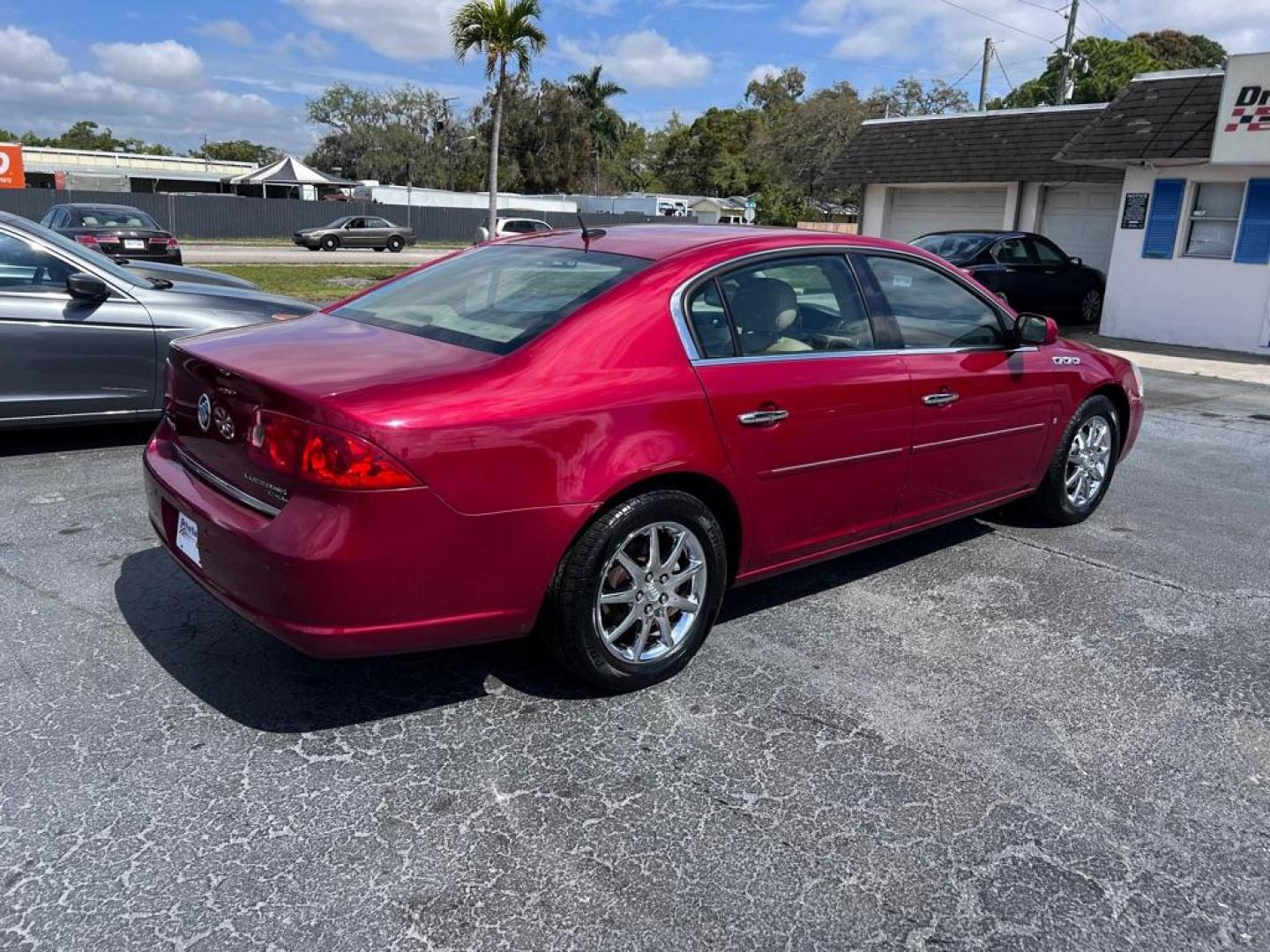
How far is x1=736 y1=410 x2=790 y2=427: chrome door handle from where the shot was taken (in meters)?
3.62

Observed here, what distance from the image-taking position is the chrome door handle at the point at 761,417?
3617 millimetres

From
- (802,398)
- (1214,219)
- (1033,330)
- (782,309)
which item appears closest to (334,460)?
(802,398)

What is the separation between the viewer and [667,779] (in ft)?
9.98

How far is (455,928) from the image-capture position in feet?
7.88

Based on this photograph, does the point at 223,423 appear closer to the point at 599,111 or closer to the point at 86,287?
the point at 86,287

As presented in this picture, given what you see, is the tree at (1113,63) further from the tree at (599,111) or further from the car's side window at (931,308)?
the car's side window at (931,308)

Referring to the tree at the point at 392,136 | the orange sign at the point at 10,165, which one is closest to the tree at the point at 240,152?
the tree at the point at 392,136

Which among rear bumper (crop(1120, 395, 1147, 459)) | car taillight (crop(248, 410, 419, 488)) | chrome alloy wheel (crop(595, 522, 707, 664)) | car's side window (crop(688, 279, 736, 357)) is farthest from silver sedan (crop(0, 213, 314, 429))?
rear bumper (crop(1120, 395, 1147, 459))

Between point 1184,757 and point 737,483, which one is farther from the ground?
point 737,483

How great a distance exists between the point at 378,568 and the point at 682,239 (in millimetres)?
1872

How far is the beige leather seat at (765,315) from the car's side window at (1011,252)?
12.5 metres

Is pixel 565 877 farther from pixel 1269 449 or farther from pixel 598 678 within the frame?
pixel 1269 449

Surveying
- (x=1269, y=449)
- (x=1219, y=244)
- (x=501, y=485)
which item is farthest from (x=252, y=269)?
(x=501, y=485)

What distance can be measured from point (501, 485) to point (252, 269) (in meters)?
22.0
